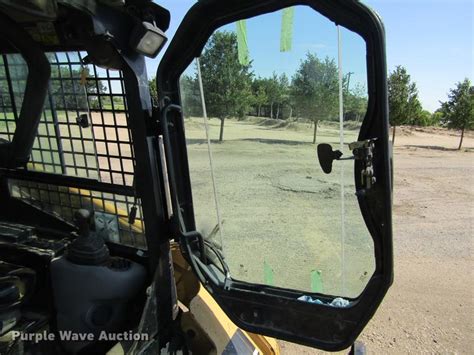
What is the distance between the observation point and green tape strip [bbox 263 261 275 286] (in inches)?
63.8

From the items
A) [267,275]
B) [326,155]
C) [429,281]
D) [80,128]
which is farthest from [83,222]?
[429,281]

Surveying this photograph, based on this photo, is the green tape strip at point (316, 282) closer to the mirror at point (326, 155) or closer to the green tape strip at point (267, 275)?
the green tape strip at point (267, 275)

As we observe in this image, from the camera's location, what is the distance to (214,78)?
1.52m

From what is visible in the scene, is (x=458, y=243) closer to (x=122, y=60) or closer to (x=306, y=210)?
(x=306, y=210)

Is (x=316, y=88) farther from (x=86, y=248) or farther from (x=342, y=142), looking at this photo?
(x=86, y=248)

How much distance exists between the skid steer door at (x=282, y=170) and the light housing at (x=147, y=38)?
0.18 ft

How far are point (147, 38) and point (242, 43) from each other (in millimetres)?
339

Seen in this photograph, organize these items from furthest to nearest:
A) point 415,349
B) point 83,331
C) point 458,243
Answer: point 458,243 < point 415,349 < point 83,331

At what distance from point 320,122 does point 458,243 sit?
627 centimetres

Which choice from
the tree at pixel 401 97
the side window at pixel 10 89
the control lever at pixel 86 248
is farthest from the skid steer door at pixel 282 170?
the tree at pixel 401 97

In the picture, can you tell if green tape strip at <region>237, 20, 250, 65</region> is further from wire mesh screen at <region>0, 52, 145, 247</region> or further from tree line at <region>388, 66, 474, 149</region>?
tree line at <region>388, 66, 474, 149</region>

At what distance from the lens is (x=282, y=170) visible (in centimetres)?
152

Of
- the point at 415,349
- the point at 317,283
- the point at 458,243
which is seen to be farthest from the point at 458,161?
the point at 317,283

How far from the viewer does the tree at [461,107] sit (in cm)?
2316
